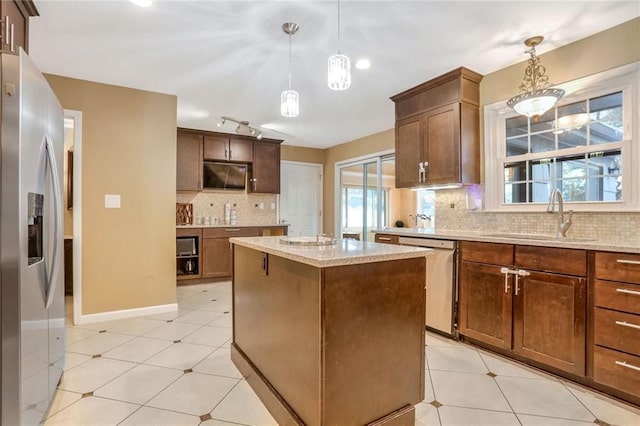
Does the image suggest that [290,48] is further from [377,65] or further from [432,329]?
[432,329]

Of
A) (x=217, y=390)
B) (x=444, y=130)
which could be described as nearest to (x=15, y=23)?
(x=217, y=390)

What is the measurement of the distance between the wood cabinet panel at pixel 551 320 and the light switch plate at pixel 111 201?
3700mm

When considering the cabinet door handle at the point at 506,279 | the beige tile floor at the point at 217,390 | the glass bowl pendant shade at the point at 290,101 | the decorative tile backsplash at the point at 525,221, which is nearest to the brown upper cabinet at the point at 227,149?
the beige tile floor at the point at 217,390

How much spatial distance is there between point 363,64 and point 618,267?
2349 millimetres

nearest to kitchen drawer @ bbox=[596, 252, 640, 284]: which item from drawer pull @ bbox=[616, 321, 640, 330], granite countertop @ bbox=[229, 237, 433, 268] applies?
drawer pull @ bbox=[616, 321, 640, 330]

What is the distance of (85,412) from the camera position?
1803mm

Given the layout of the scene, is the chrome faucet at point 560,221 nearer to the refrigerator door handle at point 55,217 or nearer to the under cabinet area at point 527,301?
the under cabinet area at point 527,301

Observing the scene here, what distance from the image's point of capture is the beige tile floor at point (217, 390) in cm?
176

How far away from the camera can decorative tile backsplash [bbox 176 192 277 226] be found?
5.50 metres

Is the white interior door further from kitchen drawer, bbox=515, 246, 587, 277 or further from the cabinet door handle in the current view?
kitchen drawer, bbox=515, 246, 587, 277

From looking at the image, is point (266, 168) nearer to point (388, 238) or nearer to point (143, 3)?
point (388, 238)

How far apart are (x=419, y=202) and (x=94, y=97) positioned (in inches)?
172

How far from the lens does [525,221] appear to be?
2859 mm

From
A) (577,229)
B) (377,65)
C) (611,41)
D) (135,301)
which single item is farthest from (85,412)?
(611,41)
